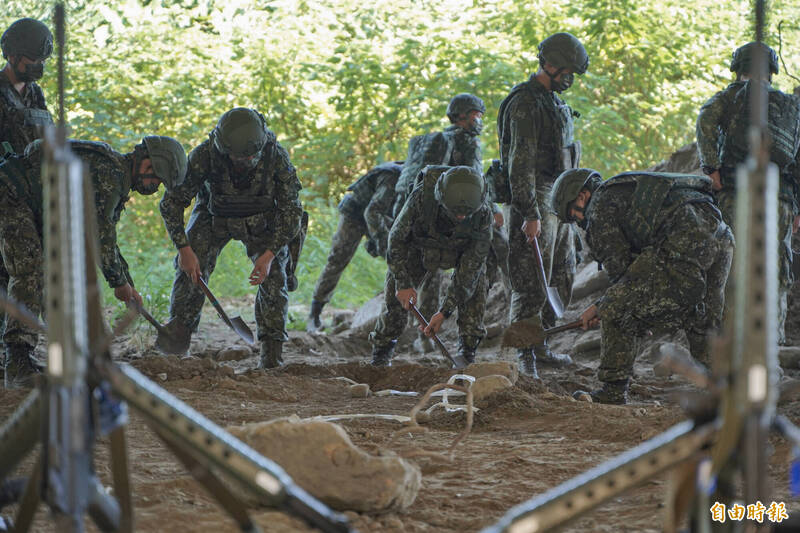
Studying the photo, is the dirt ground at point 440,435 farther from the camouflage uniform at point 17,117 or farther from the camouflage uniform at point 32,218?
the camouflage uniform at point 17,117

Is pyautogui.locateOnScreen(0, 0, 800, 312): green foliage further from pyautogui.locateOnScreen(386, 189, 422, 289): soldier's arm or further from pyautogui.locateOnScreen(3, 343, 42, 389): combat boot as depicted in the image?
pyautogui.locateOnScreen(3, 343, 42, 389): combat boot

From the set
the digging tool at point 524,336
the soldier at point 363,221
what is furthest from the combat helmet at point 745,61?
the soldier at point 363,221

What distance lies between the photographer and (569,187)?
212 inches

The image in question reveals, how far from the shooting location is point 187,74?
40.9ft

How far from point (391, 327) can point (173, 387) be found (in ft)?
6.15

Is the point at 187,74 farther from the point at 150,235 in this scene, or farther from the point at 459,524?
the point at 459,524

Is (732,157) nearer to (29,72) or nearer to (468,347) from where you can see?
(468,347)

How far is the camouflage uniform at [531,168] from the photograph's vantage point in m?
6.29

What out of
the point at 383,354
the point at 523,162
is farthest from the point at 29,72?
the point at 523,162

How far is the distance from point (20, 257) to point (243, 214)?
1.64m

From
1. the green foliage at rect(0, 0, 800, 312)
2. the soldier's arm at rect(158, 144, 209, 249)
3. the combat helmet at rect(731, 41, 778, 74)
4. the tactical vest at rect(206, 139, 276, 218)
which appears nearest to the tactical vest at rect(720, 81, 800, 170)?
the combat helmet at rect(731, 41, 778, 74)

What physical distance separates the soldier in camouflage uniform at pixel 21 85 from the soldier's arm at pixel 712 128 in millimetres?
4358

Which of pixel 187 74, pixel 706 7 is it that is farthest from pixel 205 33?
pixel 706 7

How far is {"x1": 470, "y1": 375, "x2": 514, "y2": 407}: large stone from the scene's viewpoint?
4773 millimetres
